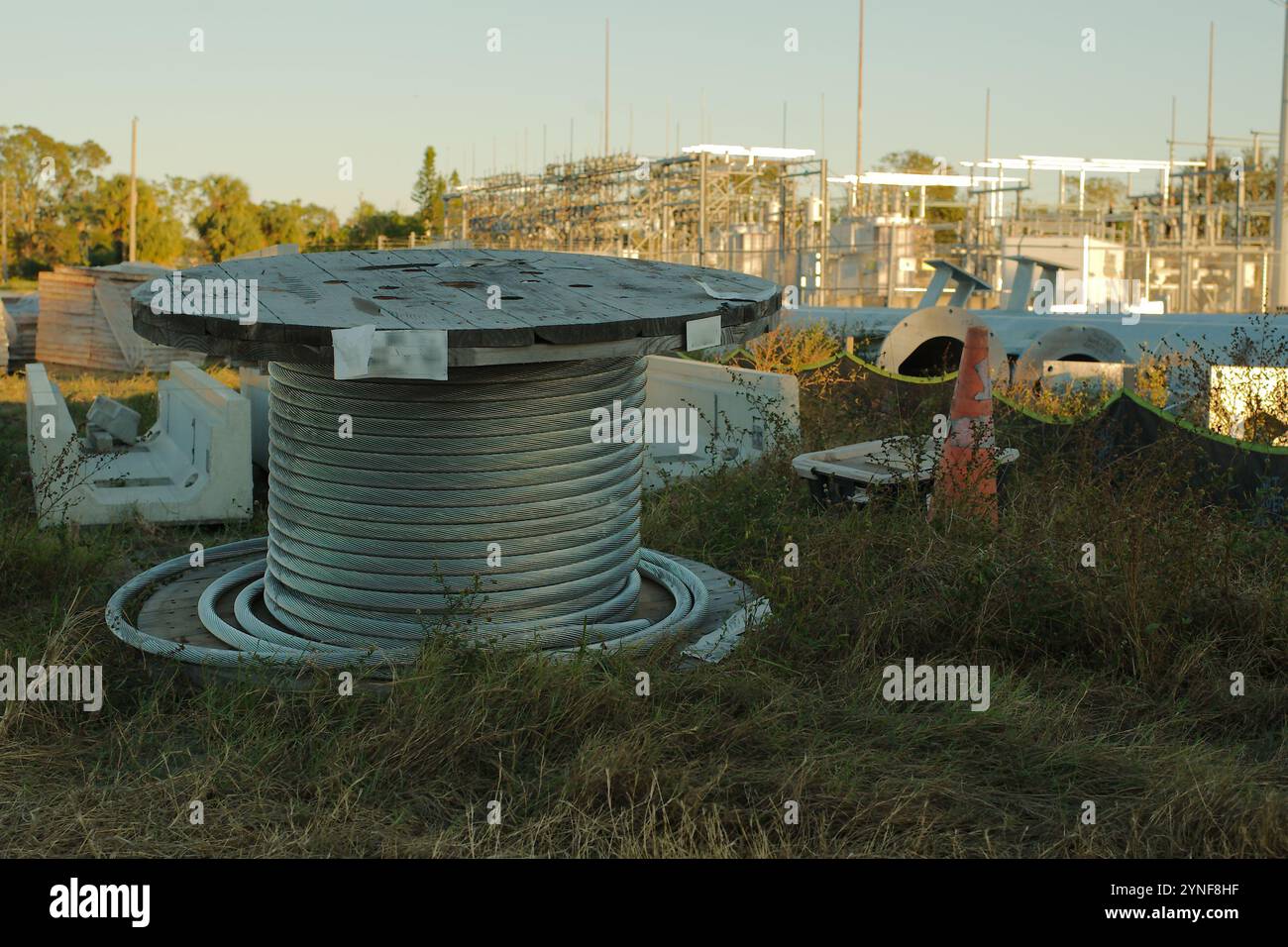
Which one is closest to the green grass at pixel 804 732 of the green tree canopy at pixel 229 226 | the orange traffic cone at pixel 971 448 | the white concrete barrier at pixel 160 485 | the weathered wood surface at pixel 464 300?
the orange traffic cone at pixel 971 448

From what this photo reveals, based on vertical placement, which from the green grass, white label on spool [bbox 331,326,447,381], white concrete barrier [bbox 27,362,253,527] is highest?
white label on spool [bbox 331,326,447,381]

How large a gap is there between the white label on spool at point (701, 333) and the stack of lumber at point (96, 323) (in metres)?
14.6

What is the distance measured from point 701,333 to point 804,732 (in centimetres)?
143

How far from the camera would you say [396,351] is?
412 cm

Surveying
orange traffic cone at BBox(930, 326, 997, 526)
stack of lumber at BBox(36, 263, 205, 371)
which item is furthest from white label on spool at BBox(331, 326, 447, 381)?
stack of lumber at BBox(36, 263, 205, 371)

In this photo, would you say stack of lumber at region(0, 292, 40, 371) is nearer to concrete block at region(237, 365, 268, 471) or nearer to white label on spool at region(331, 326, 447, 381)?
concrete block at region(237, 365, 268, 471)

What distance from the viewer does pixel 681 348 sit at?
4.67 metres

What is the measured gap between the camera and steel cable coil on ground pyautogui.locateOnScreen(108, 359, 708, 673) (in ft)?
15.2

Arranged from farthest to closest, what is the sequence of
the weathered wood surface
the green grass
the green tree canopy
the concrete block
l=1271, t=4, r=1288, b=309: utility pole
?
the green tree canopy < l=1271, t=4, r=1288, b=309: utility pole < the concrete block < the weathered wood surface < the green grass

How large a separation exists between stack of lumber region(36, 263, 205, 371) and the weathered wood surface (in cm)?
1328

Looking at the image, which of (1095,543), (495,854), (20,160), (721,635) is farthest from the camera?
(20,160)

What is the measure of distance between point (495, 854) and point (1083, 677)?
8.18ft

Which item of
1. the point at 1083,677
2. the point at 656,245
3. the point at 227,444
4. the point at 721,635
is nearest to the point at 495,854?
the point at 721,635

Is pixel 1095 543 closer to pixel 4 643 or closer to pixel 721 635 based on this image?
pixel 721 635
